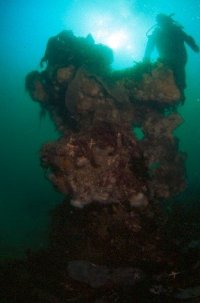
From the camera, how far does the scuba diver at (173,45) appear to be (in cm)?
1393

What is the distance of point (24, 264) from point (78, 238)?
1813mm

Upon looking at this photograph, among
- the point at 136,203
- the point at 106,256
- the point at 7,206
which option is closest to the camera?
the point at 106,256

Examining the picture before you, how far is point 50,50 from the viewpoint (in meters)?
14.2

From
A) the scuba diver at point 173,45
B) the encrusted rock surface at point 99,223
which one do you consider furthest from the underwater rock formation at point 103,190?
the scuba diver at point 173,45

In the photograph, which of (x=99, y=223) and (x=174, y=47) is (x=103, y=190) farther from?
(x=174, y=47)

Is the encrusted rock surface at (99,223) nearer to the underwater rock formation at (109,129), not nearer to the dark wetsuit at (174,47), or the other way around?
the underwater rock formation at (109,129)

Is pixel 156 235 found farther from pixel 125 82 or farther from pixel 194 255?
pixel 125 82

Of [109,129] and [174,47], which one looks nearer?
[109,129]

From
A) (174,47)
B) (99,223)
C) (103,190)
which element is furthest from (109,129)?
(174,47)

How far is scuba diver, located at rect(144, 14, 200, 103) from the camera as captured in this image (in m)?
13.9

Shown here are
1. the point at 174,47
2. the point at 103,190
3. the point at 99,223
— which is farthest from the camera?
the point at 174,47

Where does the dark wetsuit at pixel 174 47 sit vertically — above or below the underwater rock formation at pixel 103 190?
above

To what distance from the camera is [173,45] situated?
564 inches

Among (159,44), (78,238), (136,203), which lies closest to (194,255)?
(136,203)
